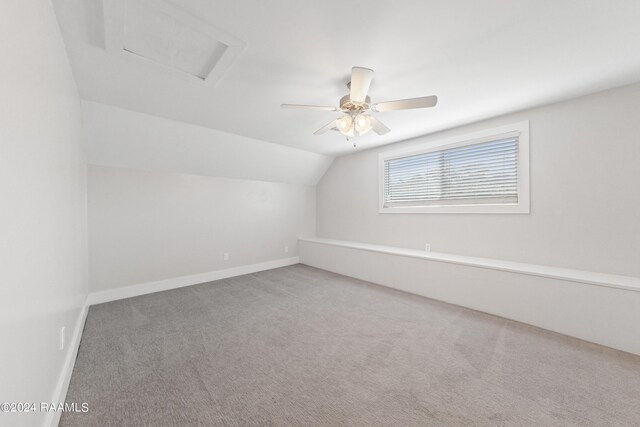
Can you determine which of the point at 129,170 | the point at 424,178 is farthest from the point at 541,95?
the point at 129,170

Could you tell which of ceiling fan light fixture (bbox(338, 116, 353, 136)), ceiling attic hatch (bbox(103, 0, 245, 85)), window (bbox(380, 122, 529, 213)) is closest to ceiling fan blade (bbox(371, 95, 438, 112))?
ceiling fan light fixture (bbox(338, 116, 353, 136))

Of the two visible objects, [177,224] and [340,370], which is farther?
[177,224]

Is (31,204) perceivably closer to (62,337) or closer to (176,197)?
(62,337)

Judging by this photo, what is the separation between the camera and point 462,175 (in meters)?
3.50

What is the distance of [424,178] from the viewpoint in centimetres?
395

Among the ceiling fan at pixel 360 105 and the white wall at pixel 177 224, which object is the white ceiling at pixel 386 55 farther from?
the white wall at pixel 177 224

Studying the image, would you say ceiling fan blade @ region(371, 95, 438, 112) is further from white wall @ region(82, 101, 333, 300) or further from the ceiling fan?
white wall @ region(82, 101, 333, 300)

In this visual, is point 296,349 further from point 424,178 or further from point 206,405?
point 424,178

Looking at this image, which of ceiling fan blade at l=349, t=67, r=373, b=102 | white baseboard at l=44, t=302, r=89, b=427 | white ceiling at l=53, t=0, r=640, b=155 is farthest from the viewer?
ceiling fan blade at l=349, t=67, r=373, b=102

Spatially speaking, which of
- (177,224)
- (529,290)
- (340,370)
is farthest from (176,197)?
(529,290)

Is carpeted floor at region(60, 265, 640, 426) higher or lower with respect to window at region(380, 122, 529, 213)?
lower

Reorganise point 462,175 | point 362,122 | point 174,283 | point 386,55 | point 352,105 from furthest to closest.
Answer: point 174,283
point 462,175
point 362,122
point 352,105
point 386,55

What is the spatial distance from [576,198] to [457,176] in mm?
1256

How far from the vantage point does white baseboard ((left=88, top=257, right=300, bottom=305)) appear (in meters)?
3.31
